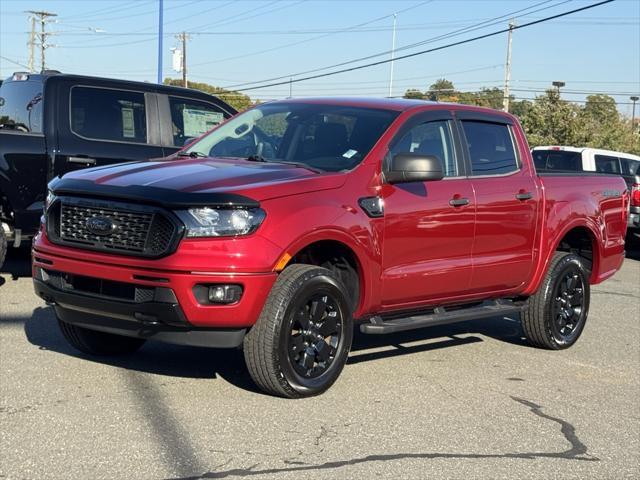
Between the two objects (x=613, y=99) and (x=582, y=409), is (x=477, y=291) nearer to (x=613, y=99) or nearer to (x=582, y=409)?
(x=582, y=409)

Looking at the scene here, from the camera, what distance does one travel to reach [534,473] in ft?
15.3

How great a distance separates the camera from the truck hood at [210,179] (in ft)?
17.9

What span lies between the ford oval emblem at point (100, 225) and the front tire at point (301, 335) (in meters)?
1.02

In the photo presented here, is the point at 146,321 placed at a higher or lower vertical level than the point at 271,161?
lower

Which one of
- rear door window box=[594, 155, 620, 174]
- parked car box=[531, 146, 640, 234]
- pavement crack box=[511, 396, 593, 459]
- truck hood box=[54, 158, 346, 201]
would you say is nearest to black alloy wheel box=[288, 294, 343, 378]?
truck hood box=[54, 158, 346, 201]

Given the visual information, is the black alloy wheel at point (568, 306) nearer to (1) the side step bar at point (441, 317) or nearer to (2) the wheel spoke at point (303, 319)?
(1) the side step bar at point (441, 317)

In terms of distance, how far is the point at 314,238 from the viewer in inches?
222

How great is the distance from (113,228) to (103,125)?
14.4 ft

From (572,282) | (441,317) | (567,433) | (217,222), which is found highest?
(217,222)

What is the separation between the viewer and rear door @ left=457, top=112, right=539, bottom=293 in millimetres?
7020

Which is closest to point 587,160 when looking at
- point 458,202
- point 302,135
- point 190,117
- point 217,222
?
point 190,117

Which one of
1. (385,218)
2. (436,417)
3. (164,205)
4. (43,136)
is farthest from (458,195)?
(43,136)

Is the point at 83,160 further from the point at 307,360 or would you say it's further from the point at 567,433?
the point at 567,433

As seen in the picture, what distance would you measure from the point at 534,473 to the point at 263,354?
5.56ft
